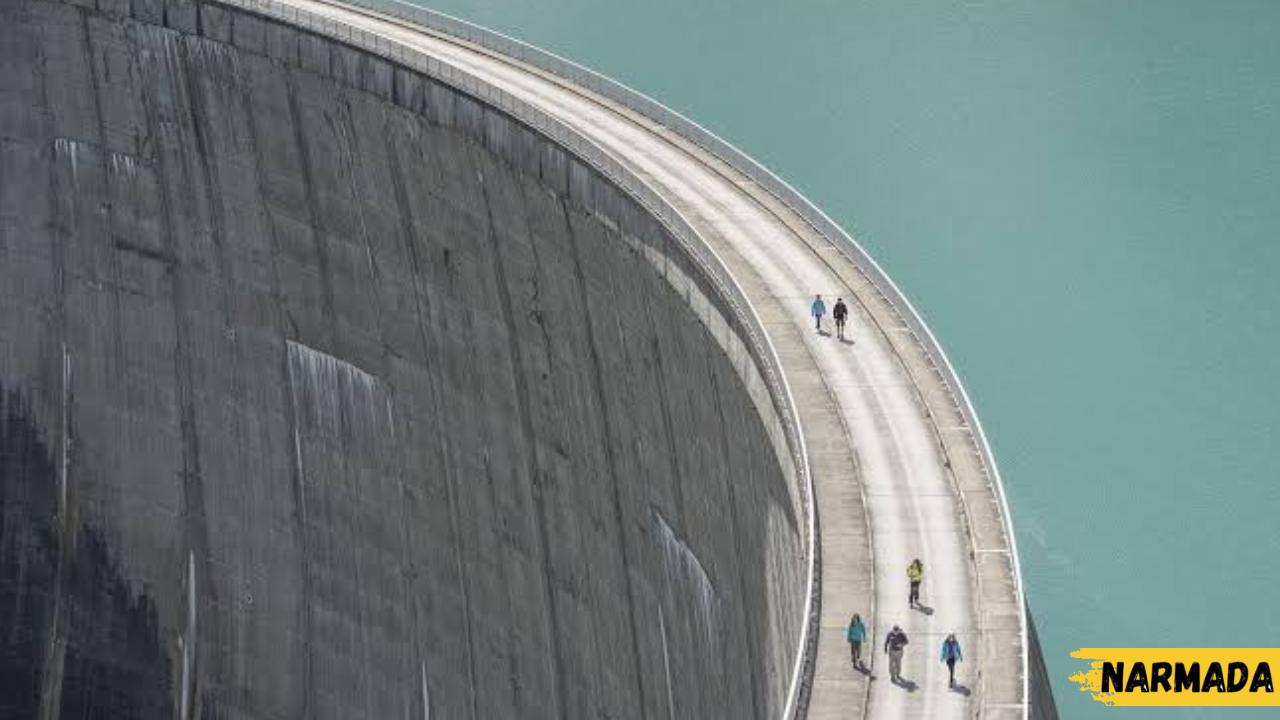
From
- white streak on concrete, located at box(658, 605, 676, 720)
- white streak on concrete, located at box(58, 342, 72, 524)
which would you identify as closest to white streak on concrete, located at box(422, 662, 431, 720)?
white streak on concrete, located at box(658, 605, 676, 720)

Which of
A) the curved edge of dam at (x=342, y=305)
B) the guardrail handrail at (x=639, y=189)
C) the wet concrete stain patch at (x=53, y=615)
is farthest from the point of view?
the wet concrete stain patch at (x=53, y=615)

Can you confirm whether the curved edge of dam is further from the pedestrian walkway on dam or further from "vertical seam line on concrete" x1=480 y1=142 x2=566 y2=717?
the pedestrian walkway on dam

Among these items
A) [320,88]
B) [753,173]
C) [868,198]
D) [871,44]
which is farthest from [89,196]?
[871,44]

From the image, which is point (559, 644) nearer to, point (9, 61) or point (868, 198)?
point (9, 61)

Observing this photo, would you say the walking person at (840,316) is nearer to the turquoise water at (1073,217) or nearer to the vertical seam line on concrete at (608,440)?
the vertical seam line on concrete at (608,440)

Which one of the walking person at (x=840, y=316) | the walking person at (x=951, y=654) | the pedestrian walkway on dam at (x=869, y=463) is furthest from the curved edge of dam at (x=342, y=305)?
the walking person at (x=951, y=654)

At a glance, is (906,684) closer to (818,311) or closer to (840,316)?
(840,316)
